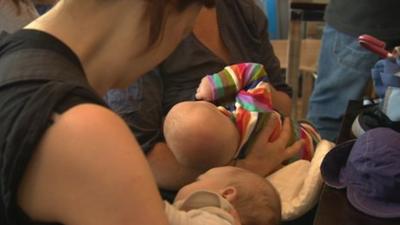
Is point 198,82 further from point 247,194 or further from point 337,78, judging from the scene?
point 337,78

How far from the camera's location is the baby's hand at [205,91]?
55.2 inches

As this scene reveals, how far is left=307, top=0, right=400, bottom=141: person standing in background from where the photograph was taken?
5.98ft

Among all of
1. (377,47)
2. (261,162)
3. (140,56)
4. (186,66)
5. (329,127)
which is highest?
(140,56)

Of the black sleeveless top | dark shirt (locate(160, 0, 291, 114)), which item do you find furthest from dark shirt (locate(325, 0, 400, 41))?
the black sleeveless top

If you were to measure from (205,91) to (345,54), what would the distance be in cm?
73

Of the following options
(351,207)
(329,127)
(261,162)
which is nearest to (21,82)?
(351,207)

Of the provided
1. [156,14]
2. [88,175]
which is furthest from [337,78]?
[88,175]

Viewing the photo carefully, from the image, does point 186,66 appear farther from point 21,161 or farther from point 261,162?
point 21,161

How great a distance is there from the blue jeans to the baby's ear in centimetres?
88

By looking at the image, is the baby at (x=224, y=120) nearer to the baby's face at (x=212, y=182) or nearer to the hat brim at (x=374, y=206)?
the baby's face at (x=212, y=182)

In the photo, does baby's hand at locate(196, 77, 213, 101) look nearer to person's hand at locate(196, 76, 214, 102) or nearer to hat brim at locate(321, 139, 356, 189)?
person's hand at locate(196, 76, 214, 102)

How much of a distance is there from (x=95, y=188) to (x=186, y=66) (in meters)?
0.92

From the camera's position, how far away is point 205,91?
1403mm

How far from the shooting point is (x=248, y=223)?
1.18 m
